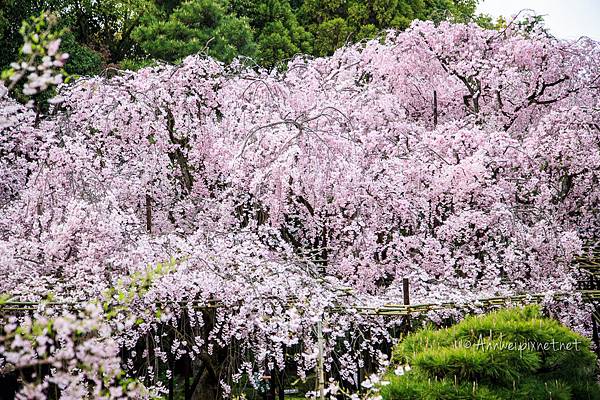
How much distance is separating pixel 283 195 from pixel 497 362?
10.7ft

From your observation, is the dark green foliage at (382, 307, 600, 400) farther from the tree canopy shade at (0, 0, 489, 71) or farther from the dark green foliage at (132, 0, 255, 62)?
the dark green foliage at (132, 0, 255, 62)

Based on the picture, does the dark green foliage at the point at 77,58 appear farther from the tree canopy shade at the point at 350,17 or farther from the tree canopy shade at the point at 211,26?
the tree canopy shade at the point at 350,17

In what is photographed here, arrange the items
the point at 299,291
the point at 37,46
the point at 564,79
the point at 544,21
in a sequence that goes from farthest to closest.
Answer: the point at 544,21 < the point at 564,79 < the point at 299,291 < the point at 37,46

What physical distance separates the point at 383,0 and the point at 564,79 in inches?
390

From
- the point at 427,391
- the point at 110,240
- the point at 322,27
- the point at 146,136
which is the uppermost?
the point at 322,27

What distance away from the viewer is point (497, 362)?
339cm

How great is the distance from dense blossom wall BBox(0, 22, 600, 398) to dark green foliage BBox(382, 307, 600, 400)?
4.42 ft

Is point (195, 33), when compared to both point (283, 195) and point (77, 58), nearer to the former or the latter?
point (77, 58)

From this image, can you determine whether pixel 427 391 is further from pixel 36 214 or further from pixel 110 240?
pixel 36 214

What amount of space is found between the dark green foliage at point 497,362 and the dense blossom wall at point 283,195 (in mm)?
1346

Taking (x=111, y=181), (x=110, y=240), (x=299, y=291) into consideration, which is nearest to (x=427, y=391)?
(x=299, y=291)

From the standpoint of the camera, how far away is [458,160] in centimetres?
720

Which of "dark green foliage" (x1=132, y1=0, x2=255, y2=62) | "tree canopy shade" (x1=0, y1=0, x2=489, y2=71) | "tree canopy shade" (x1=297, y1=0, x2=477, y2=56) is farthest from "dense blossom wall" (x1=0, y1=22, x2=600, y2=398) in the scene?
"tree canopy shade" (x1=297, y1=0, x2=477, y2=56)

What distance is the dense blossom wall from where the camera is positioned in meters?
5.48
